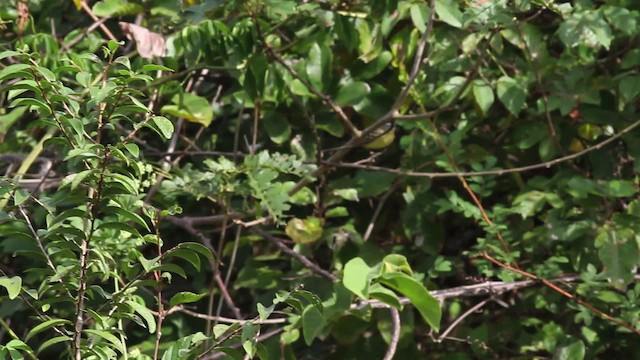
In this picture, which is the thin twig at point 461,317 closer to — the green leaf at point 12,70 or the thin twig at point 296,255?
the thin twig at point 296,255

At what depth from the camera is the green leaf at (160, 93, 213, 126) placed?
2260 millimetres

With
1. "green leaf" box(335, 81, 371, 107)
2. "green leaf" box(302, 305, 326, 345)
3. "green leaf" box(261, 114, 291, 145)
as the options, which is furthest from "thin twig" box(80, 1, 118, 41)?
"green leaf" box(302, 305, 326, 345)

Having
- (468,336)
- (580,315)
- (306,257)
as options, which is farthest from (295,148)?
(580,315)

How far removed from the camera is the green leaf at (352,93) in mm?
2252

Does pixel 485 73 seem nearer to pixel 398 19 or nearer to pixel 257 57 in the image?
pixel 398 19

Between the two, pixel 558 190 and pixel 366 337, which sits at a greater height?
pixel 558 190

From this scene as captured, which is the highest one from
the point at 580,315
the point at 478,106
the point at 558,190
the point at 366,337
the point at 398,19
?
the point at 398,19

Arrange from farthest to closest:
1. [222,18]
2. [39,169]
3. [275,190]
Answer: [39,169]
[222,18]
[275,190]

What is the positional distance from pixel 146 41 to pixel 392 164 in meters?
0.66

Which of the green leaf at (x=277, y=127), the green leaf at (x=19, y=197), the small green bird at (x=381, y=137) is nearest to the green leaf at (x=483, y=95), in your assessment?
the small green bird at (x=381, y=137)

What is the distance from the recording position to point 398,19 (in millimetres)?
2242

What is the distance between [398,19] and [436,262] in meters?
0.52

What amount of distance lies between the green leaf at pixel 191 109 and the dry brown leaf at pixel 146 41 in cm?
16

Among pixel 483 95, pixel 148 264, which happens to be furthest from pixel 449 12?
pixel 148 264
